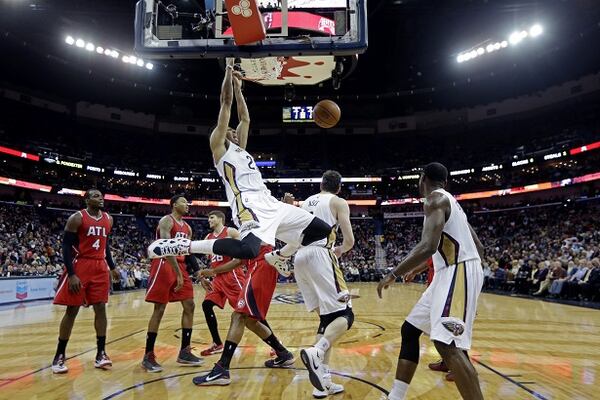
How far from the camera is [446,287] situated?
2936mm

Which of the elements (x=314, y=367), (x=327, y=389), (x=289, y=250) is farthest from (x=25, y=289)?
(x=314, y=367)

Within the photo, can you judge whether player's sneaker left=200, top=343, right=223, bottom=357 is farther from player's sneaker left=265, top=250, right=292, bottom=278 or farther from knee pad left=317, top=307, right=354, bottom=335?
knee pad left=317, top=307, right=354, bottom=335

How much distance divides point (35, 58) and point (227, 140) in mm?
27659

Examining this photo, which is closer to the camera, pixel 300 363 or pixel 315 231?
pixel 315 231

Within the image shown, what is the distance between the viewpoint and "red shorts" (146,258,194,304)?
5242 millimetres

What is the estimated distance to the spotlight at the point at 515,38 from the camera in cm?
2489

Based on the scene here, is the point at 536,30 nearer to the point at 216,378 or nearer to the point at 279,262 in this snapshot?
the point at 279,262

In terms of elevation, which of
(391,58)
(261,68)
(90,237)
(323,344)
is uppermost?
(391,58)

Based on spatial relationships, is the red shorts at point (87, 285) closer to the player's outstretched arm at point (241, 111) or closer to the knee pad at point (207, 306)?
the knee pad at point (207, 306)

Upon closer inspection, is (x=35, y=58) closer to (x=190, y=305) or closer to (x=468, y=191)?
(x=190, y=305)

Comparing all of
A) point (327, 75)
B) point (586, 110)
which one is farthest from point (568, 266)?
point (586, 110)

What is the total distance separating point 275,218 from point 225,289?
2157 millimetres

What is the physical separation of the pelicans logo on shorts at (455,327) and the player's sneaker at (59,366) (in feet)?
13.0

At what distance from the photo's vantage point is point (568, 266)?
1420 centimetres
